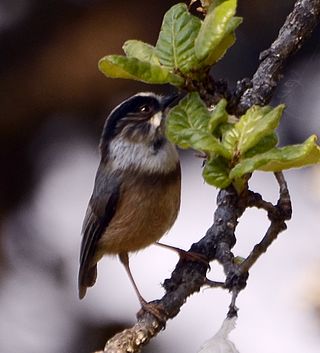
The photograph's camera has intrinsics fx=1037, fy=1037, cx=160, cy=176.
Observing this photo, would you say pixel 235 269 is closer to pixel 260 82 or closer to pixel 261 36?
pixel 260 82

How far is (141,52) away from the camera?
201 centimetres

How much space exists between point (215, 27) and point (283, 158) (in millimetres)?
265

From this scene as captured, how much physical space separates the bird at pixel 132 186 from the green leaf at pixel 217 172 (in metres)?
1.15

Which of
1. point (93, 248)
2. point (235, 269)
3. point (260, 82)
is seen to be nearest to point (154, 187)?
point (93, 248)

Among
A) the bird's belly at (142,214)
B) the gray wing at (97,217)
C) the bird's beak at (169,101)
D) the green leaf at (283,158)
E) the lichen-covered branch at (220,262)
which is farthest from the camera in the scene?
the gray wing at (97,217)

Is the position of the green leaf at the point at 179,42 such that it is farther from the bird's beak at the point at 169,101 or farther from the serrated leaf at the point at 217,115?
the bird's beak at the point at 169,101

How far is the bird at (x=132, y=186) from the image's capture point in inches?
122

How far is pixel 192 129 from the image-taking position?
1820 mm

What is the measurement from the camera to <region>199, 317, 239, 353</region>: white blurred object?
178 centimetres

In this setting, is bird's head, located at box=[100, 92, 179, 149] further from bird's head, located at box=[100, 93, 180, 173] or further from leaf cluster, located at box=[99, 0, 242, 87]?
leaf cluster, located at box=[99, 0, 242, 87]

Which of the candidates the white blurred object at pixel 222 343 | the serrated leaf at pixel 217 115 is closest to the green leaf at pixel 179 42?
the serrated leaf at pixel 217 115

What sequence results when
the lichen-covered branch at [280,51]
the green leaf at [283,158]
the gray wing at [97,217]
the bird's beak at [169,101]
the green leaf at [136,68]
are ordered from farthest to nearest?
the gray wing at [97,217]
the bird's beak at [169,101]
the lichen-covered branch at [280,51]
the green leaf at [136,68]
the green leaf at [283,158]

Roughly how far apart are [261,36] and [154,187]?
139cm

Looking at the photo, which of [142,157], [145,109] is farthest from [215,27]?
[142,157]
